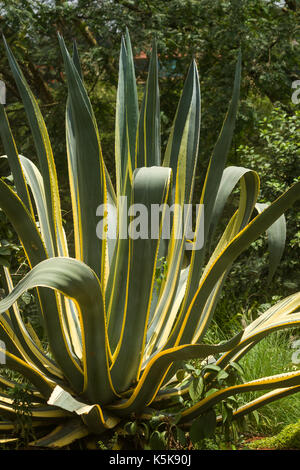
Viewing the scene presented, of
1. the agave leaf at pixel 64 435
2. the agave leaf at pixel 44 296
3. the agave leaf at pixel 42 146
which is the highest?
the agave leaf at pixel 42 146

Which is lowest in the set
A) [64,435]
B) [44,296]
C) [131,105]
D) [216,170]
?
[64,435]

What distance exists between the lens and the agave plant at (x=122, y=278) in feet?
4.99

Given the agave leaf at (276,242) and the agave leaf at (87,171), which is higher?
the agave leaf at (87,171)

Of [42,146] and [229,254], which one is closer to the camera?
[229,254]

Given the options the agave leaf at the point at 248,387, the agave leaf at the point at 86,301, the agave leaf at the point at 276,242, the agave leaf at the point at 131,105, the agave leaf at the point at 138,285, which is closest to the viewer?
the agave leaf at the point at 86,301

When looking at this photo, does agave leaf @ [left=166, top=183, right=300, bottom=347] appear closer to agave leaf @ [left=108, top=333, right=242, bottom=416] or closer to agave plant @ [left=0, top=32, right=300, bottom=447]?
agave plant @ [left=0, top=32, right=300, bottom=447]

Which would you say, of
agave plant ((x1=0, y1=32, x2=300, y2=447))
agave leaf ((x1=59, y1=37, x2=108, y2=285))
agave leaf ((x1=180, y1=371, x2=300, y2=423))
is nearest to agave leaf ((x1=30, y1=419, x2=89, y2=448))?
agave plant ((x1=0, y1=32, x2=300, y2=447))

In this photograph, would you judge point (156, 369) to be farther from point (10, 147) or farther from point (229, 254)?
point (10, 147)

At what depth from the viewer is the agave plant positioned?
1522 mm

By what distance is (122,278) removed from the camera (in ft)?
5.82

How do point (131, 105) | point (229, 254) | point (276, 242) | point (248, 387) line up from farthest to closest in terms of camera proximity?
point (131, 105), point (276, 242), point (248, 387), point (229, 254)

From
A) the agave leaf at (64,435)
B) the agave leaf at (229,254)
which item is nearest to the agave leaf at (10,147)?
the agave leaf at (229,254)

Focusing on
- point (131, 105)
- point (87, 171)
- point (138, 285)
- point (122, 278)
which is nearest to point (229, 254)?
point (138, 285)

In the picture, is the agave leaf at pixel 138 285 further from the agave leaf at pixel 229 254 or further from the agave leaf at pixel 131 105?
the agave leaf at pixel 131 105
